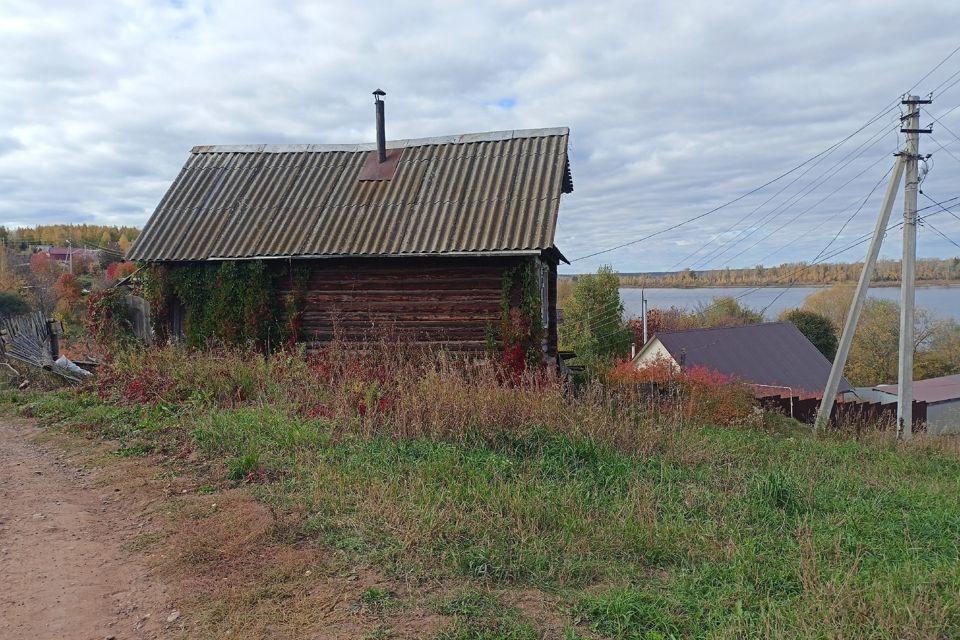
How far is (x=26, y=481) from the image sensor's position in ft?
22.1

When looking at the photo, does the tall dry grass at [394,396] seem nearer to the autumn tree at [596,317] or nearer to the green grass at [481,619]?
the green grass at [481,619]

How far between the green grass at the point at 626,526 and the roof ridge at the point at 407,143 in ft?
28.4

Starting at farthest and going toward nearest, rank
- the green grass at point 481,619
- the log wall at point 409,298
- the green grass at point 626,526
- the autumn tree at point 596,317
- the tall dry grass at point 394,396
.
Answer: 1. the autumn tree at point 596,317
2. the log wall at point 409,298
3. the tall dry grass at point 394,396
4. the green grass at point 626,526
5. the green grass at point 481,619

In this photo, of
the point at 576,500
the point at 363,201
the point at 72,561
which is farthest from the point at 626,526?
the point at 363,201

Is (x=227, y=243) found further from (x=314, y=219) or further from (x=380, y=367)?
(x=380, y=367)

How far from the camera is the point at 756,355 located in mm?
32188

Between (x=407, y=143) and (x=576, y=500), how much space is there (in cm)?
1179

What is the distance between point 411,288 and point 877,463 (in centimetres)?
851

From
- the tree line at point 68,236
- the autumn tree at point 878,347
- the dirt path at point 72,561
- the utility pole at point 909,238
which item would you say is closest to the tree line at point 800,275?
the autumn tree at point 878,347

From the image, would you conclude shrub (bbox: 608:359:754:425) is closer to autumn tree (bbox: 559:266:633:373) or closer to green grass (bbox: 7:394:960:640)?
green grass (bbox: 7:394:960:640)

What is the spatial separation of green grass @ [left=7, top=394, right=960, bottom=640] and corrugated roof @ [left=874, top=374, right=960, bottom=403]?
29.0 metres

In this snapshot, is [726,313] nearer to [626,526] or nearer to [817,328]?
[817,328]

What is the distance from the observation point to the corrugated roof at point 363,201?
41.3ft

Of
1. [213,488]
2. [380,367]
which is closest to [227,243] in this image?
[380,367]
